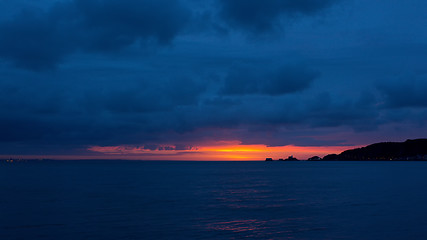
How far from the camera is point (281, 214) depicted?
4138cm

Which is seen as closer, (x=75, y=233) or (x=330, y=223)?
(x=75, y=233)

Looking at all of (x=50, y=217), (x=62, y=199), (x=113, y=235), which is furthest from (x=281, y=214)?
(x=62, y=199)

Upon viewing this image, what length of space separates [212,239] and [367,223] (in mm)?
16209

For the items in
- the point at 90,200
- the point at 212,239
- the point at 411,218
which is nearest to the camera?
the point at 212,239

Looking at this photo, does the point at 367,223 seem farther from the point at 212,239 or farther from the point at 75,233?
the point at 75,233

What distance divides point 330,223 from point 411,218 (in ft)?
31.0

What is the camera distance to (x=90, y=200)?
54.0 metres

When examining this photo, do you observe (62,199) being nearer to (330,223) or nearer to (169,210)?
(169,210)

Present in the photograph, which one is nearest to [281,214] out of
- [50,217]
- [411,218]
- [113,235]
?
[411,218]

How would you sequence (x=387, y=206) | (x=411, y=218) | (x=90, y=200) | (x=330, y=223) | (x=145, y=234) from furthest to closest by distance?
(x=90, y=200), (x=387, y=206), (x=411, y=218), (x=330, y=223), (x=145, y=234)

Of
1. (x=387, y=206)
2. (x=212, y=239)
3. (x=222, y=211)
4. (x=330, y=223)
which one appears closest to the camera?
(x=212, y=239)

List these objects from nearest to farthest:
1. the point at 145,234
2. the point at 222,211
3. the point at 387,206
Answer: the point at 145,234 < the point at 222,211 < the point at 387,206

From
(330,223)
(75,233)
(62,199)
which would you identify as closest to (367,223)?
(330,223)

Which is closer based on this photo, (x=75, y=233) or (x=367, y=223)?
(x=75, y=233)
